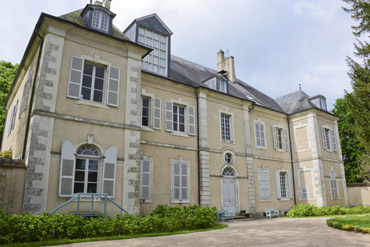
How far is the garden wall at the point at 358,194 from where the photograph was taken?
18875mm

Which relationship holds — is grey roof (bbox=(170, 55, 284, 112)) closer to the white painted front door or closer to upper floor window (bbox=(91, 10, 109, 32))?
upper floor window (bbox=(91, 10, 109, 32))

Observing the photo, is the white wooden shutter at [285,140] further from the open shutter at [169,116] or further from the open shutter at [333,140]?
the open shutter at [169,116]

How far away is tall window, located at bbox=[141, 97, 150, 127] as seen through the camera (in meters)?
12.2

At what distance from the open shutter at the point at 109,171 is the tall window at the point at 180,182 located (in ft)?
11.4

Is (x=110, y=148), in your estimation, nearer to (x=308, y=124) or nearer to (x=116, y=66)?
(x=116, y=66)

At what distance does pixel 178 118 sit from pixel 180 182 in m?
2.86

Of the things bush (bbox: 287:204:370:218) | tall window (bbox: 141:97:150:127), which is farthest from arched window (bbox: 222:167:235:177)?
tall window (bbox: 141:97:150:127)

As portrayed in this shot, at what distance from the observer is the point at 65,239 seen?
6.80 m

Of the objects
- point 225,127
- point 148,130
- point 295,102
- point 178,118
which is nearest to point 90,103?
point 148,130

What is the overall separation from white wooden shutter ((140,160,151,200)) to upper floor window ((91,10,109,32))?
515 cm

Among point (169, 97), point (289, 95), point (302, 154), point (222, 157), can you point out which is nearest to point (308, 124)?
point (302, 154)

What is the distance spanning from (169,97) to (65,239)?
25.3 feet

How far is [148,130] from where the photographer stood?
1196 cm

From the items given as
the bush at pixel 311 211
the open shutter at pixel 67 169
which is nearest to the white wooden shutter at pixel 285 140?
the bush at pixel 311 211
